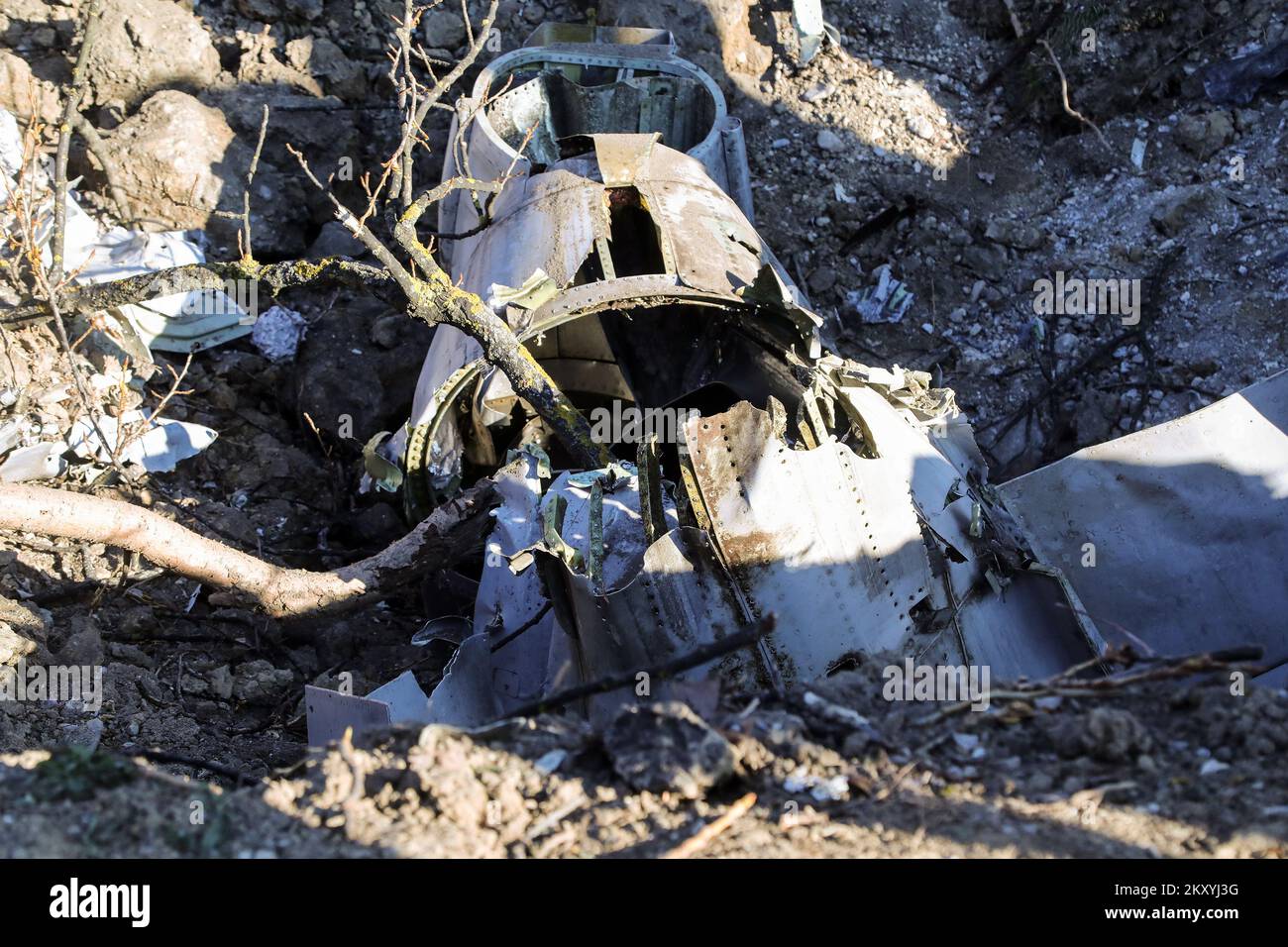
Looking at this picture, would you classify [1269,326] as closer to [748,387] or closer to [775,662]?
[748,387]

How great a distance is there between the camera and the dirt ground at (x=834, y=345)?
2945mm

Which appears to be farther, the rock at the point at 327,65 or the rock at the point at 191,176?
the rock at the point at 327,65

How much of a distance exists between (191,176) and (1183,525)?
604cm

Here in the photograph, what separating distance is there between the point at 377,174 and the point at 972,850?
263 inches

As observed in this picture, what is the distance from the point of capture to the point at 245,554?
517 centimetres

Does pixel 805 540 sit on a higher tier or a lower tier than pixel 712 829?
higher

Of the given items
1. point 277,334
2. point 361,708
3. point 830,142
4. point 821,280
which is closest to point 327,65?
point 277,334

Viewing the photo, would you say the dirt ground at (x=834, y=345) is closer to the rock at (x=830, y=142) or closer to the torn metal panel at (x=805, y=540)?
the rock at (x=830, y=142)

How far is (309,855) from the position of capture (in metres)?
2.81

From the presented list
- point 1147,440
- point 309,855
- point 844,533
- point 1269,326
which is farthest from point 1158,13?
point 309,855

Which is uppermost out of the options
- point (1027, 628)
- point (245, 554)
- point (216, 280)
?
point (216, 280)

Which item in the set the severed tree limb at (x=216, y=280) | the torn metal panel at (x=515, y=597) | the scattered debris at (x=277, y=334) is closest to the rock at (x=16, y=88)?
the scattered debris at (x=277, y=334)

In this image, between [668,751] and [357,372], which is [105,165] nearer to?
[357,372]

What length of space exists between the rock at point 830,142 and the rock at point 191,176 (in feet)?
12.2
